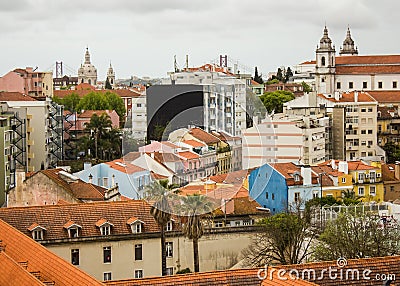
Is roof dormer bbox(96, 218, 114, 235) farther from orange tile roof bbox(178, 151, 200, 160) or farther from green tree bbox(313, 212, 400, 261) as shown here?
green tree bbox(313, 212, 400, 261)

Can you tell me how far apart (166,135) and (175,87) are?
138 cm

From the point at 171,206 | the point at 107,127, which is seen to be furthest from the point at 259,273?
the point at 107,127

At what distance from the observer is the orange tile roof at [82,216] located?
24.9m

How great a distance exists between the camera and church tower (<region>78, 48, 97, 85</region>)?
17381 cm

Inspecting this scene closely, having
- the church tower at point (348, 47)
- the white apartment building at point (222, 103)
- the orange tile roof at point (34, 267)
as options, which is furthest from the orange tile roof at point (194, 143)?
the church tower at point (348, 47)

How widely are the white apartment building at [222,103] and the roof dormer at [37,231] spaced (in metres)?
4.82

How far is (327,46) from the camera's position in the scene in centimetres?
Result: 8712

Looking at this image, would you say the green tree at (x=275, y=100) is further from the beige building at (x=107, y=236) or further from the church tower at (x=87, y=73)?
the church tower at (x=87, y=73)

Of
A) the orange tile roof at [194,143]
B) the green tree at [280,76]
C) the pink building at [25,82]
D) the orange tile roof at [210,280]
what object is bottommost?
the orange tile roof at [210,280]

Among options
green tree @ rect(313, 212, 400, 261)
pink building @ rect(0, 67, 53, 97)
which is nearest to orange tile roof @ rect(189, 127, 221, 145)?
green tree @ rect(313, 212, 400, 261)

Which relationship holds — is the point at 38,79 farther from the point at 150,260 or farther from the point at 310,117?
the point at 150,260

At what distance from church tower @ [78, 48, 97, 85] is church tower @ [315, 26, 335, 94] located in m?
88.3

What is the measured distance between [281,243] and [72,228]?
5.30m

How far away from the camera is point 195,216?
24.1 m
